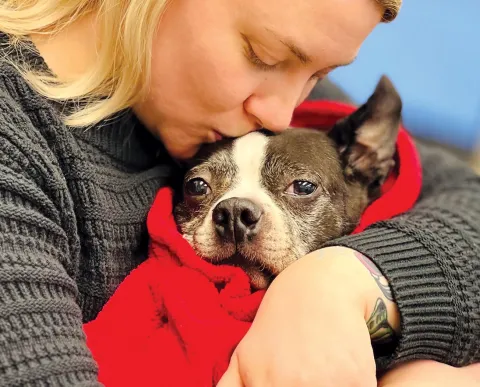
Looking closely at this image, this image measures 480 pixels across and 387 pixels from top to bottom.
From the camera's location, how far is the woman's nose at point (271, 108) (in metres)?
1.25

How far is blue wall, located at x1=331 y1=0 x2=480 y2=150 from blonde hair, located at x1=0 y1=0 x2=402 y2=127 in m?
2.01

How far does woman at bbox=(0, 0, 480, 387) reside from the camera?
922 millimetres

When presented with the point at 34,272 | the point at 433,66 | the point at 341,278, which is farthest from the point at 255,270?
the point at 433,66

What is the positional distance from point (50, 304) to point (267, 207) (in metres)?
0.47

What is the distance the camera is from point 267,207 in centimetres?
124

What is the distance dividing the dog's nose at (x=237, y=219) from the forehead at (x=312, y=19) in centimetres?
30

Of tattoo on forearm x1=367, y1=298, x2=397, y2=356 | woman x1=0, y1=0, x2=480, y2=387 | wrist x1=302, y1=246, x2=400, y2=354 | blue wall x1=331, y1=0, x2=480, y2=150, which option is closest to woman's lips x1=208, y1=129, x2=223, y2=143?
woman x1=0, y1=0, x2=480, y2=387

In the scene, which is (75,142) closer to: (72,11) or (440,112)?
(72,11)

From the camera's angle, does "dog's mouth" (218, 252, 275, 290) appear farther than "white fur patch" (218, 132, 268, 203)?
No

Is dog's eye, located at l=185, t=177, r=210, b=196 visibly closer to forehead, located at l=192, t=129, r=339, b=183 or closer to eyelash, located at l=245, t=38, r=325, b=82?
forehead, located at l=192, t=129, r=339, b=183

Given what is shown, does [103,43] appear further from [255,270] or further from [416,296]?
[416,296]

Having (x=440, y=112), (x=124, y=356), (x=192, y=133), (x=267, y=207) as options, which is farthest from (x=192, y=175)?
(x=440, y=112)

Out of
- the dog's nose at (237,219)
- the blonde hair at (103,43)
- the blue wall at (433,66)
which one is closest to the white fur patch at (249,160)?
the dog's nose at (237,219)

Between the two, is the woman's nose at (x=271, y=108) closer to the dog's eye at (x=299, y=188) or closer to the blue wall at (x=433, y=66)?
the dog's eye at (x=299, y=188)
